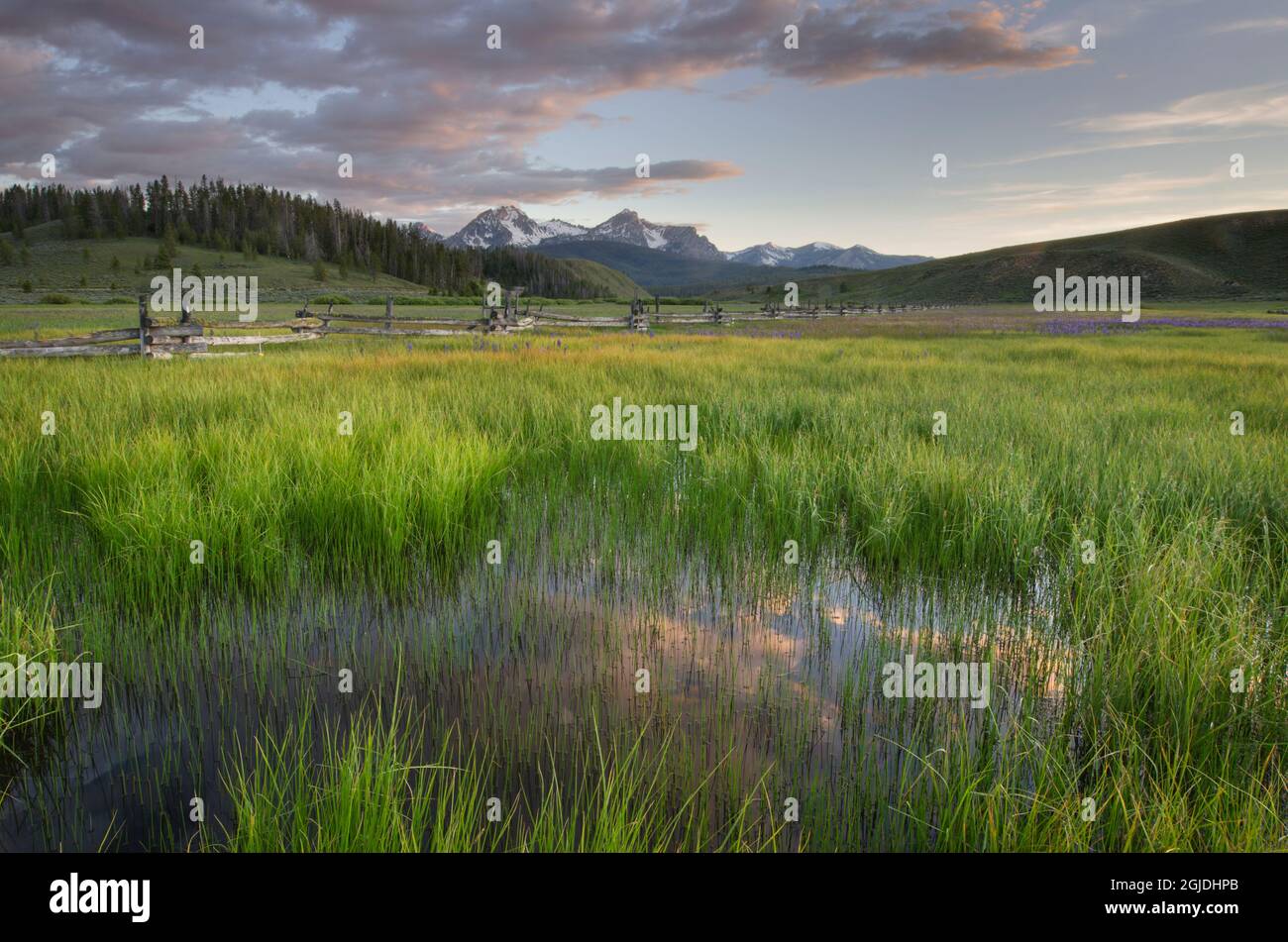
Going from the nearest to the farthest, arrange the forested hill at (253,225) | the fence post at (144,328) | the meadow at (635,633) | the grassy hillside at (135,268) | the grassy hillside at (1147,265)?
the meadow at (635,633)
the fence post at (144,328)
the grassy hillside at (135,268)
the grassy hillside at (1147,265)
the forested hill at (253,225)

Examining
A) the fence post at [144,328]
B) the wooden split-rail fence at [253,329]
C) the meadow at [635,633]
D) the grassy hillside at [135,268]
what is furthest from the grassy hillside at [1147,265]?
the meadow at [635,633]

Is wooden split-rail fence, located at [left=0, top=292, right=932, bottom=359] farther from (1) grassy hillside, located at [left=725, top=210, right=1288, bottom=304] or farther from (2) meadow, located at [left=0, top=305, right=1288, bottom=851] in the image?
(1) grassy hillside, located at [left=725, top=210, right=1288, bottom=304]

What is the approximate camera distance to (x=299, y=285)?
96875mm

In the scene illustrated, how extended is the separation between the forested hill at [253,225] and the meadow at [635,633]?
127 m

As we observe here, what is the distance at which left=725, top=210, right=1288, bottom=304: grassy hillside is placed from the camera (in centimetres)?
11294

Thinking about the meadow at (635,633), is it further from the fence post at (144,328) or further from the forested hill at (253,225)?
the forested hill at (253,225)

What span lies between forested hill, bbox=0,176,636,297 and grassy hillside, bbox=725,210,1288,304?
8775cm

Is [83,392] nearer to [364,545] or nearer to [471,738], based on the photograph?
[364,545]

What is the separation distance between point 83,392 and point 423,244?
144 m

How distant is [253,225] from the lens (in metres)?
132

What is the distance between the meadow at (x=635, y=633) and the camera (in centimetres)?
211

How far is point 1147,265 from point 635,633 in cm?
15932

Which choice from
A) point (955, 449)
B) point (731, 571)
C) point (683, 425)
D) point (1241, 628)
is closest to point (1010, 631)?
point (1241, 628)

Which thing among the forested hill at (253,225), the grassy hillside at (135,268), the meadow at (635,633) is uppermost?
the forested hill at (253,225)
